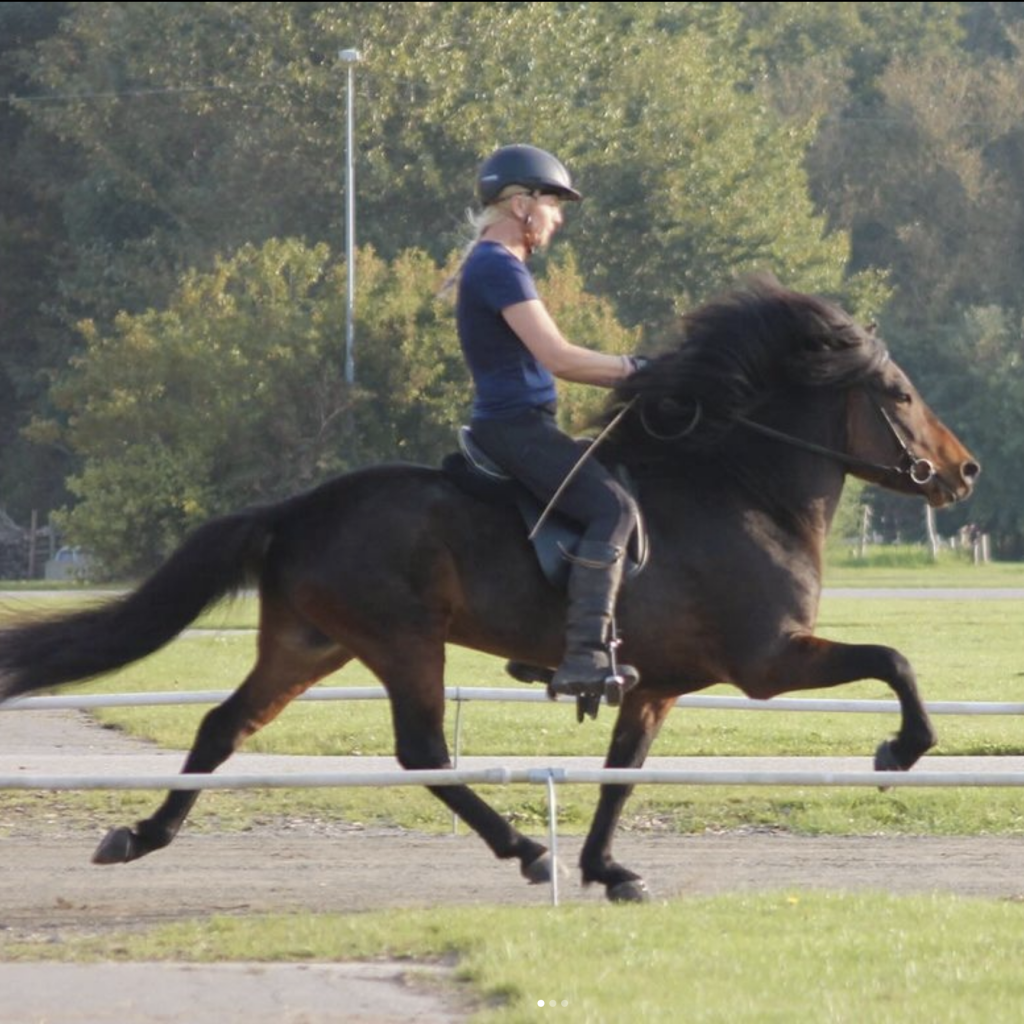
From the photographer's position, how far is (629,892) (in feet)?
Answer: 28.5

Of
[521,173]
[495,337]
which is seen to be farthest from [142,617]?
[521,173]

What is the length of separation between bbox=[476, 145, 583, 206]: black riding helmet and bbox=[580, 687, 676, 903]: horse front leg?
1.94 m

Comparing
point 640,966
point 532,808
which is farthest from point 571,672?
point 532,808

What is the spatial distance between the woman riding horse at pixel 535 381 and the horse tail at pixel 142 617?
1.11 m

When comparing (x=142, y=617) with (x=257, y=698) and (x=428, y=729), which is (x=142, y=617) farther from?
(x=428, y=729)

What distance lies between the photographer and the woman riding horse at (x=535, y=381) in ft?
27.0

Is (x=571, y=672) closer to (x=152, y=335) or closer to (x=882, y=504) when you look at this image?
(x=152, y=335)

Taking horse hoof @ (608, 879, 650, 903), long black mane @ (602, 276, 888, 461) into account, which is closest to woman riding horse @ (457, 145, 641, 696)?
long black mane @ (602, 276, 888, 461)

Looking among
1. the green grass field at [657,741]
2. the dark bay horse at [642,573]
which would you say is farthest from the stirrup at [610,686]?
the green grass field at [657,741]

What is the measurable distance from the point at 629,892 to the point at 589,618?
117cm

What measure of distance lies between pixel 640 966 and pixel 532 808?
17.0 feet

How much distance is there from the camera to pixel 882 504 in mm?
68500

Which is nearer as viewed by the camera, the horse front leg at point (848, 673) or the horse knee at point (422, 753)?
the horse front leg at point (848, 673)

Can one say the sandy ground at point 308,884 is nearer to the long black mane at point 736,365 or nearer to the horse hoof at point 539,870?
the horse hoof at point 539,870
